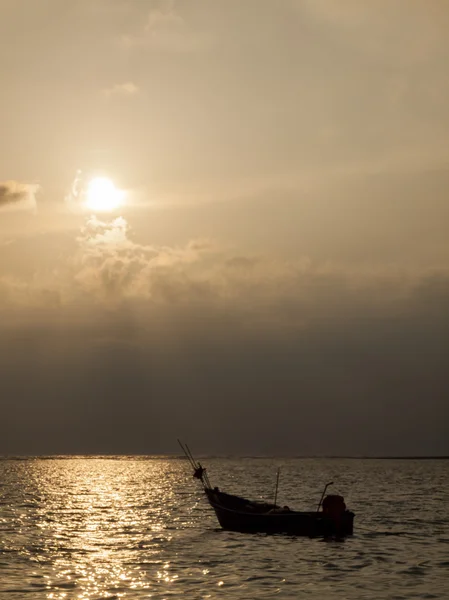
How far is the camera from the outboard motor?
5012 cm

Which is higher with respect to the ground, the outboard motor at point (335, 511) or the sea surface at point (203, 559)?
the outboard motor at point (335, 511)

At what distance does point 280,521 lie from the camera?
51281 millimetres

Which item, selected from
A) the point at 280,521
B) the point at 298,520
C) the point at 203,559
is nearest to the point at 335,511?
the point at 298,520

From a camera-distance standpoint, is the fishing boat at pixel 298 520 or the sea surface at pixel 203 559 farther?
the fishing boat at pixel 298 520

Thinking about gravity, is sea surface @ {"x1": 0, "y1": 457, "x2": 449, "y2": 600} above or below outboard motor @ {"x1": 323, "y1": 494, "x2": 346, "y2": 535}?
below

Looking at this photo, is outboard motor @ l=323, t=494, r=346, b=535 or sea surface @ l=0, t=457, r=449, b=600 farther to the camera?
outboard motor @ l=323, t=494, r=346, b=535

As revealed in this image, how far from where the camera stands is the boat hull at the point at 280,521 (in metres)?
50.2

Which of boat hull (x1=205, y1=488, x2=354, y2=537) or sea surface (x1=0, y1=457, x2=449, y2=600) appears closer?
sea surface (x1=0, y1=457, x2=449, y2=600)

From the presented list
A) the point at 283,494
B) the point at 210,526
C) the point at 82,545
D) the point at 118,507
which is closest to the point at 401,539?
the point at 210,526

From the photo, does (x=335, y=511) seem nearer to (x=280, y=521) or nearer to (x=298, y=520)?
(x=298, y=520)

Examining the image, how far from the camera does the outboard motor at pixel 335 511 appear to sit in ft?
164

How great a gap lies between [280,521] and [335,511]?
3559 mm

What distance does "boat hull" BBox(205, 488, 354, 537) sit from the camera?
5019cm

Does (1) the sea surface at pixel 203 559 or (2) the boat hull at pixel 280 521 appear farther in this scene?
(2) the boat hull at pixel 280 521
